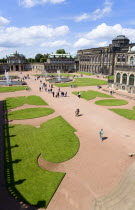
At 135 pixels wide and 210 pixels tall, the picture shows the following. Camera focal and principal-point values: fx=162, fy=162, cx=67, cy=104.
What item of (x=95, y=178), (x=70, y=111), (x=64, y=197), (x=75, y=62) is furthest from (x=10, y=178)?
(x=75, y=62)

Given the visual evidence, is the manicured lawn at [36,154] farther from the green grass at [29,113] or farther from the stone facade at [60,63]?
the stone facade at [60,63]

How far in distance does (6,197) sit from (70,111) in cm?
2492

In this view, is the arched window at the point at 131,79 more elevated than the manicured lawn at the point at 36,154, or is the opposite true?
the arched window at the point at 131,79

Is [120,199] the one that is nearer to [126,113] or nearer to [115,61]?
[126,113]

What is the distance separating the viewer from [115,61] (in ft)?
352

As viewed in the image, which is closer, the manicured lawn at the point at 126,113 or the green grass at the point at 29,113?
the manicured lawn at the point at 126,113

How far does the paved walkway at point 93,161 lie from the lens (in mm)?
14461

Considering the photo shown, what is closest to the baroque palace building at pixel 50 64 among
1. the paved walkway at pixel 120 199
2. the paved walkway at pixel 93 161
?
the paved walkway at pixel 93 161

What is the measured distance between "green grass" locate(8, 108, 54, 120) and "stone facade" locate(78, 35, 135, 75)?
71.9 m

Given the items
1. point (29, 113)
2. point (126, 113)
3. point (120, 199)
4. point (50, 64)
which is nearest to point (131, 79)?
point (126, 113)

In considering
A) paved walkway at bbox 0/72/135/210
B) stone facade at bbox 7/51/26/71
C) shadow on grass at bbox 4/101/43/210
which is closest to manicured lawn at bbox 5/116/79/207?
Result: shadow on grass at bbox 4/101/43/210

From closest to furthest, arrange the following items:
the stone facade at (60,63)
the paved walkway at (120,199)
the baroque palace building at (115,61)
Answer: the paved walkway at (120,199)
the baroque palace building at (115,61)
the stone facade at (60,63)

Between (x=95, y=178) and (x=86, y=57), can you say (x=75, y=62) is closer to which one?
(x=86, y=57)

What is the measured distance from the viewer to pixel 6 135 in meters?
26.0
